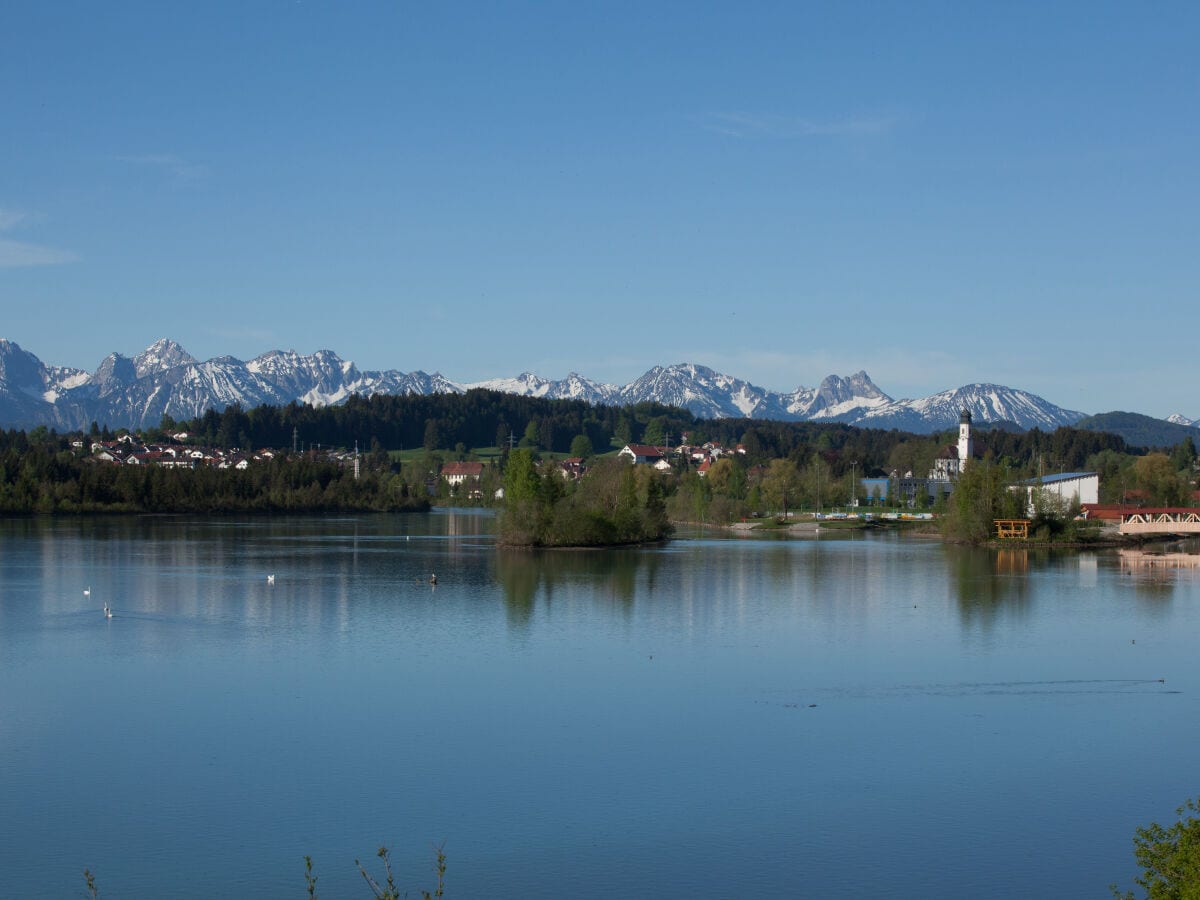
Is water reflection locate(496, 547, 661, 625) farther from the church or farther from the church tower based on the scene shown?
the church

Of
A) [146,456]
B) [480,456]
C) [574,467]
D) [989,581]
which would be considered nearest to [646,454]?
[574,467]

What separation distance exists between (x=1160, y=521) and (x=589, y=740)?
61.7 metres

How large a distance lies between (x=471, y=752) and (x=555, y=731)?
164cm

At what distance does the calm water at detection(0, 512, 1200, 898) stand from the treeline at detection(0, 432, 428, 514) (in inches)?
2068

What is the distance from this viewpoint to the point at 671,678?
22422 millimetres

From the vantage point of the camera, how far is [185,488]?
92.9m

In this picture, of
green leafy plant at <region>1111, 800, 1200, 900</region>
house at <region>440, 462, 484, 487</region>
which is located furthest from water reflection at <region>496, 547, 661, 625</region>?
house at <region>440, 462, 484, 487</region>

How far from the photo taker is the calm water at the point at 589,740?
41.9 feet

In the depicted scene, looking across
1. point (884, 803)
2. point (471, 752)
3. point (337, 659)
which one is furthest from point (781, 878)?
point (337, 659)

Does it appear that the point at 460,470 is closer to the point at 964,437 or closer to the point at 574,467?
the point at 574,467

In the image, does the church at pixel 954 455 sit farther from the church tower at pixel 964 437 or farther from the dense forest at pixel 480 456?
the dense forest at pixel 480 456

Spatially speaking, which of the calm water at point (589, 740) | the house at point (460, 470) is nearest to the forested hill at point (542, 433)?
the house at point (460, 470)

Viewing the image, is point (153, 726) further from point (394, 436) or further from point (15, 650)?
point (394, 436)

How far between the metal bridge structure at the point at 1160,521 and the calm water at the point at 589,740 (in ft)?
112
